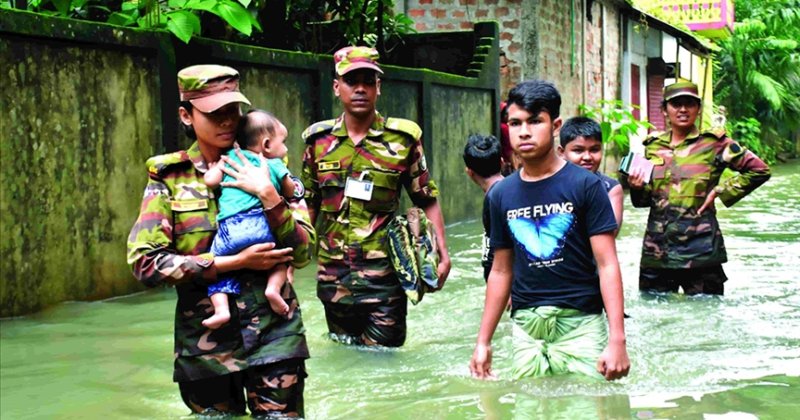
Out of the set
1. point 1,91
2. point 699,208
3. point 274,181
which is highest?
point 1,91

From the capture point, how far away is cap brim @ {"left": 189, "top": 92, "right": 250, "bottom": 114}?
12.8 feet

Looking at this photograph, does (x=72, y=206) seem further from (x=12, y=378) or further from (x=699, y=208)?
(x=699, y=208)

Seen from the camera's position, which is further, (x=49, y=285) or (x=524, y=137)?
(x=49, y=285)

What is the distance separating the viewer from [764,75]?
34562mm

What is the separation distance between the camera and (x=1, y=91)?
23.8 ft

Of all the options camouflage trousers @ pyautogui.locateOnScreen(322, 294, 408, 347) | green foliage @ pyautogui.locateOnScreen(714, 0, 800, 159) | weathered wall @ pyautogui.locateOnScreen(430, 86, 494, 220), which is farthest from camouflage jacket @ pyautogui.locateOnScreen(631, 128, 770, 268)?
green foliage @ pyautogui.locateOnScreen(714, 0, 800, 159)

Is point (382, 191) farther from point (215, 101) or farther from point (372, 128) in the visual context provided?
point (215, 101)

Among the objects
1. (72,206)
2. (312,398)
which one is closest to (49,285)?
(72,206)

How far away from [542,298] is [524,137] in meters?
0.69

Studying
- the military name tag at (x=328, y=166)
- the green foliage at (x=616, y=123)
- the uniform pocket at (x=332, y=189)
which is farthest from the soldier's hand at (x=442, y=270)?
the green foliage at (x=616, y=123)

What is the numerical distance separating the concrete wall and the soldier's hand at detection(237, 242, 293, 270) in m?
3.87

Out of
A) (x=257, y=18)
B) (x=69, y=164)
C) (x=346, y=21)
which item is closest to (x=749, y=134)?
(x=346, y=21)

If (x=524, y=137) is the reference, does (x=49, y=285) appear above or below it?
below

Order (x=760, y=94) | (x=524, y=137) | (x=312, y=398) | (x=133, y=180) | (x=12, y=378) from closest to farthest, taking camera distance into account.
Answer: (x=524, y=137) < (x=312, y=398) < (x=12, y=378) < (x=133, y=180) < (x=760, y=94)
